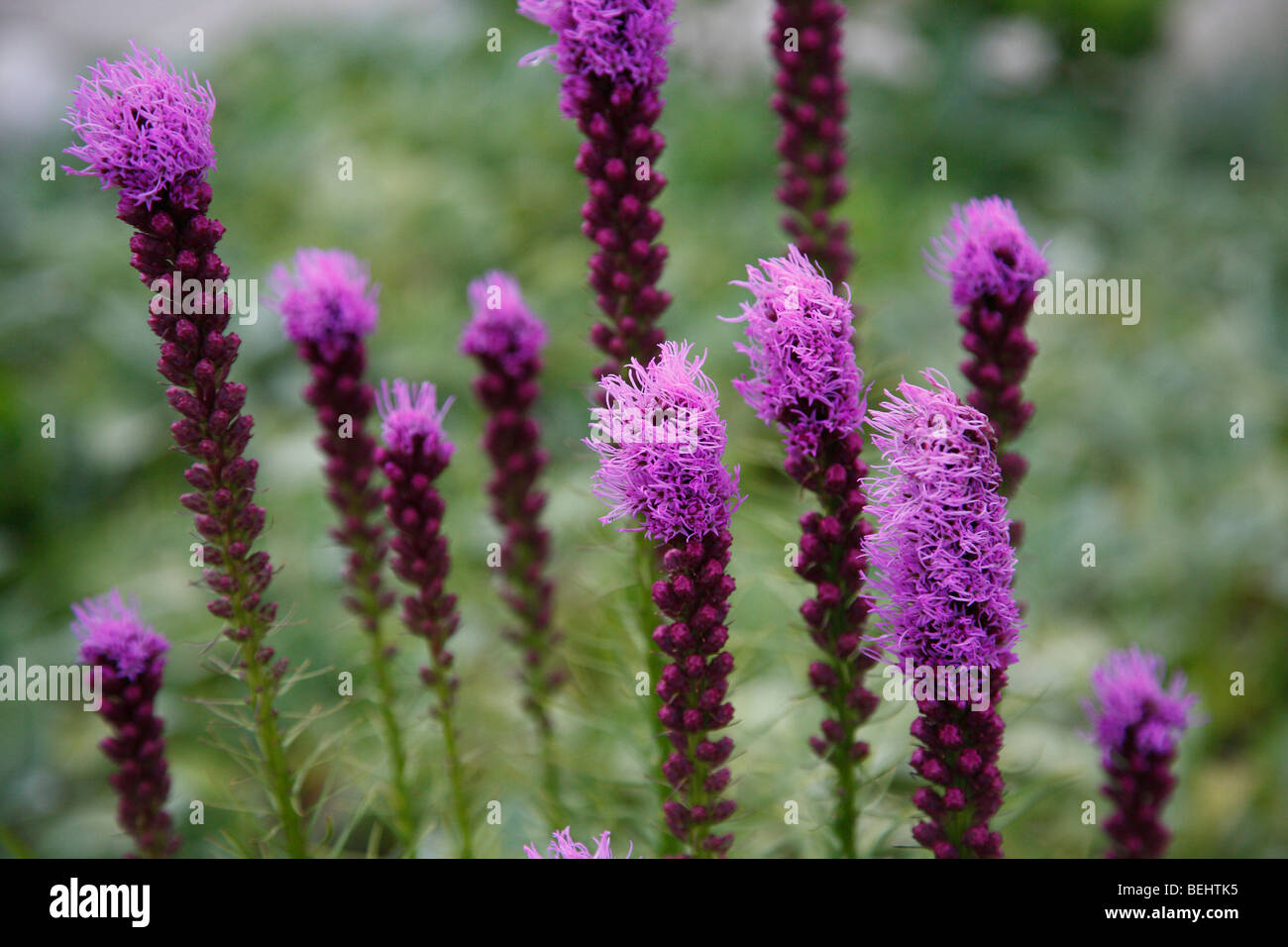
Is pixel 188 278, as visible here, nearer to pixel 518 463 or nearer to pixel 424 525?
pixel 424 525

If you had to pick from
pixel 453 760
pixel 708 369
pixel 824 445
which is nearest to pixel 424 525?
pixel 453 760

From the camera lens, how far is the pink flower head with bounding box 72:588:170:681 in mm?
1655

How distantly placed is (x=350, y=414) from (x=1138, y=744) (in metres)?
1.47

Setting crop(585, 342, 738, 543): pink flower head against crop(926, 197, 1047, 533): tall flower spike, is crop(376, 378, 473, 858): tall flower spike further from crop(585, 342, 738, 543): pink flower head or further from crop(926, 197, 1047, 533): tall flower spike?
crop(926, 197, 1047, 533): tall flower spike

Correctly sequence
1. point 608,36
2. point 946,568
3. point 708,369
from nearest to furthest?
1. point 946,568
2. point 608,36
3. point 708,369

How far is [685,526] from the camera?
1.38 meters

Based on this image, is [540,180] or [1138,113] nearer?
[540,180]

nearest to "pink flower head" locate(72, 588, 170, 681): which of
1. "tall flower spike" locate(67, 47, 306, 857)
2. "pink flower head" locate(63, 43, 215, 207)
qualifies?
"tall flower spike" locate(67, 47, 306, 857)

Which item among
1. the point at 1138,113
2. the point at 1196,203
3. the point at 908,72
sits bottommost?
the point at 1196,203

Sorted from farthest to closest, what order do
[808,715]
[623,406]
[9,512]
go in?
1. [9,512]
2. [808,715]
3. [623,406]

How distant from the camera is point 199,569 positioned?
3064 millimetres

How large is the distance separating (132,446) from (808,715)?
8.49 ft

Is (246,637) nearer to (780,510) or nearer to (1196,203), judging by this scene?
(780,510)
